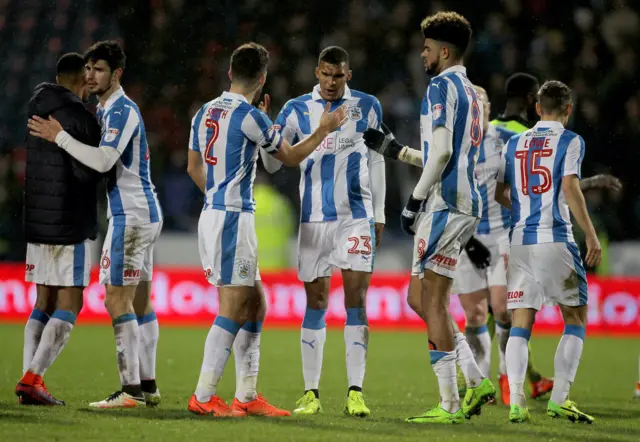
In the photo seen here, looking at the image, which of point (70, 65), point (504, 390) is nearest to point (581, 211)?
point (504, 390)

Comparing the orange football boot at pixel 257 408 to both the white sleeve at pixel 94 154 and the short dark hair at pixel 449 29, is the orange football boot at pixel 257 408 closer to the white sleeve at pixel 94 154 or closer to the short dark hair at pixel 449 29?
the white sleeve at pixel 94 154

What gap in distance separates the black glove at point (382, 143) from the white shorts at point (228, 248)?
3.13 ft

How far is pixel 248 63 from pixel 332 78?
2.54 feet

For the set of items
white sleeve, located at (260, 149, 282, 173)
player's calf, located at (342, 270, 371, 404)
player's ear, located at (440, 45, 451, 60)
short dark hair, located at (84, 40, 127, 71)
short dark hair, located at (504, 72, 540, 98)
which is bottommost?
player's calf, located at (342, 270, 371, 404)

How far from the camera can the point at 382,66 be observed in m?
16.8

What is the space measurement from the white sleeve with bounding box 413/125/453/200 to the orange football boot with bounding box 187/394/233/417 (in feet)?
5.52

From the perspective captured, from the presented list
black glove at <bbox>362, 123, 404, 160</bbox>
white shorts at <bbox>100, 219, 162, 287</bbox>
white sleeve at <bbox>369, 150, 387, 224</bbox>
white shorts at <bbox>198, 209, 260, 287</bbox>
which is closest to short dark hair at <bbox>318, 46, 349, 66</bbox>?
black glove at <bbox>362, 123, 404, 160</bbox>

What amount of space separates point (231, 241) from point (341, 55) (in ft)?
4.89

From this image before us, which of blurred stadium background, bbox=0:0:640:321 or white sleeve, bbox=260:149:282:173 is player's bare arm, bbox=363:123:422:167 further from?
blurred stadium background, bbox=0:0:640:321

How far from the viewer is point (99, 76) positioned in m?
6.62

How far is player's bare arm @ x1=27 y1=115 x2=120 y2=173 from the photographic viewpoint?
6461mm

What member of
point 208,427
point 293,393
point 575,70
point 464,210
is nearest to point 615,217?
point 575,70

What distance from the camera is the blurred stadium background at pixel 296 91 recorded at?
1430 cm

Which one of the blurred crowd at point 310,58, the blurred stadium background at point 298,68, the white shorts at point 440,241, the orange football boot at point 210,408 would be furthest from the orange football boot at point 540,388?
the blurred crowd at point 310,58
